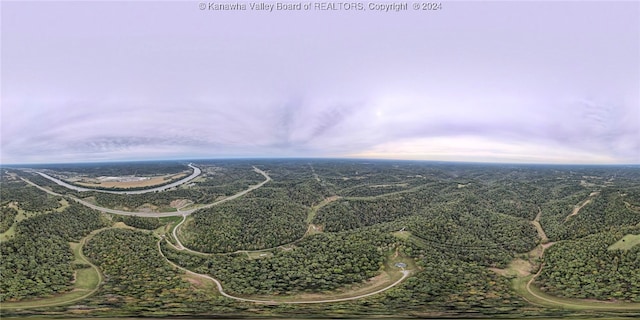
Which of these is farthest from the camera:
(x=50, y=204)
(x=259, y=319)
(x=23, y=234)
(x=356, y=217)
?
(x=356, y=217)

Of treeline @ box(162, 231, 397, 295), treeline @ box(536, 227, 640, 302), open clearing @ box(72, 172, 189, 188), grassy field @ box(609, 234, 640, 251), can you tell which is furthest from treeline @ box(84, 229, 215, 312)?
grassy field @ box(609, 234, 640, 251)

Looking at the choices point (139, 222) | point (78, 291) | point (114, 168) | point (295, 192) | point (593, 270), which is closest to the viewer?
point (78, 291)

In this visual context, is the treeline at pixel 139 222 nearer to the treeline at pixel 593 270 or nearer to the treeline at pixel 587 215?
the treeline at pixel 593 270

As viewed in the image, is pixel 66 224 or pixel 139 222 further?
pixel 139 222

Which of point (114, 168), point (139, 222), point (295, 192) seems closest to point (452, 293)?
point (295, 192)

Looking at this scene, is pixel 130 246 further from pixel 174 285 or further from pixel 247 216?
pixel 247 216

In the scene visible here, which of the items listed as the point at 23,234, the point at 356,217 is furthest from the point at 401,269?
the point at 23,234

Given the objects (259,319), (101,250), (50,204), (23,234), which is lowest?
(259,319)

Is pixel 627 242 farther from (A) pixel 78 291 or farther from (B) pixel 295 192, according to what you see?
(A) pixel 78 291
